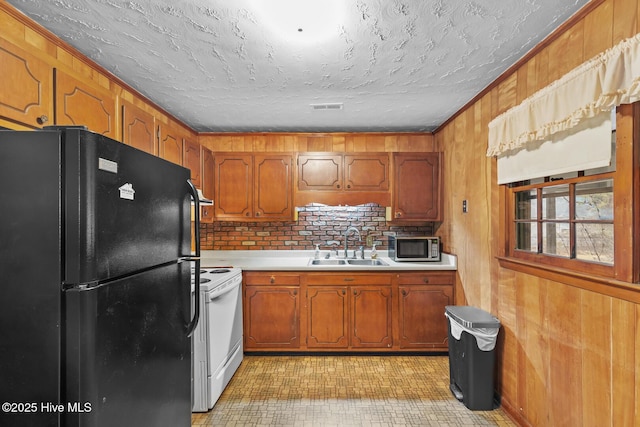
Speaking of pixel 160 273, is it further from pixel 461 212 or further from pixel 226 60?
pixel 461 212

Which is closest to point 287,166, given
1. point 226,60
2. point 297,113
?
point 297,113

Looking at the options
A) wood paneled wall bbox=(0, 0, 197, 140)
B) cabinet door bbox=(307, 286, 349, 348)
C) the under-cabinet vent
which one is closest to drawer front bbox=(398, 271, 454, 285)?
cabinet door bbox=(307, 286, 349, 348)

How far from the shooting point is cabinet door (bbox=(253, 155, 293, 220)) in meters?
3.43

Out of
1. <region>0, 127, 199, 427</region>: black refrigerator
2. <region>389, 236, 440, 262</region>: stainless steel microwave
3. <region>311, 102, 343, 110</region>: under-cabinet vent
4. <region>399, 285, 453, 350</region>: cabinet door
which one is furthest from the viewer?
<region>389, 236, 440, 262</region>: stainless steel microwave

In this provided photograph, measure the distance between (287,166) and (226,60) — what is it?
60.6 inches

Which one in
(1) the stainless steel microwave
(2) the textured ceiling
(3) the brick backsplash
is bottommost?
(1) the stainless steel microwave

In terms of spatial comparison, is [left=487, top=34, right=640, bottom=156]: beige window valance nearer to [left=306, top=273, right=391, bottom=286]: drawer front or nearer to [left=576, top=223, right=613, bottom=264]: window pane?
[left=576, top=223, right=613, bottom=264]: window pane

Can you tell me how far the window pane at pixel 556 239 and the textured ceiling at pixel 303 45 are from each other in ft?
3.55

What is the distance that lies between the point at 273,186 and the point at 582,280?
270 cm

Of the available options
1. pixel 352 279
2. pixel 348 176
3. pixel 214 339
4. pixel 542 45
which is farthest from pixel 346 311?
pixel 542 45

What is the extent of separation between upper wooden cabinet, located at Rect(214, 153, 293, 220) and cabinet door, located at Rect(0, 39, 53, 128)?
1957mm

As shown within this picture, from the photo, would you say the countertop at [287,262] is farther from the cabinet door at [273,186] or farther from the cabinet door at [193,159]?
the cabinet door at [193,159]

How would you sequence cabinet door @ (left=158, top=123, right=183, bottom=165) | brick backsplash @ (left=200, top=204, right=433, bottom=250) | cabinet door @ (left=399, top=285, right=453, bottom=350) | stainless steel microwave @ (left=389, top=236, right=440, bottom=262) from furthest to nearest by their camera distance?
brick backsplash @ (left=200, top=204, right=433, bottom=250) < stainless steel microwave @ (left=389, top=236, right=440, bottom=262) < cabinet door @ (left=399, top=285, right=453, bottom=350) < cabinet door @ (left=158, top=123, right=183, bottom=165)

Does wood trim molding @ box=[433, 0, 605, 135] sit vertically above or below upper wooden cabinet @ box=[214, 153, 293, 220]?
above
